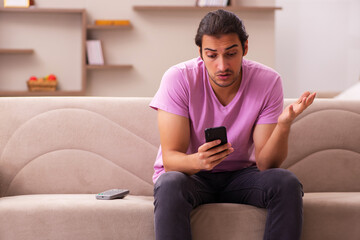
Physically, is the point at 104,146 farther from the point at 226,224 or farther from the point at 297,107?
the point at 297,107

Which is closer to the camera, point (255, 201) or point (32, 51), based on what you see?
point (255, 201)

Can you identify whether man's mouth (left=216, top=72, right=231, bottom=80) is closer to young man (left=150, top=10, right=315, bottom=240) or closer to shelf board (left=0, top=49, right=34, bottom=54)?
young man (left=150, top=10, right=315, bottom=240)

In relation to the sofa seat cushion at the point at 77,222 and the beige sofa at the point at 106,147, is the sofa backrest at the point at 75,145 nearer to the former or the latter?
the beige sofa at the point at 106,147

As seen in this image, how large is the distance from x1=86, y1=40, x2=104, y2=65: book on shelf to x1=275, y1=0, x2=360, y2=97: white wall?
188 cm

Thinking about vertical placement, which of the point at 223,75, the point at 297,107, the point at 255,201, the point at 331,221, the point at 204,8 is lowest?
the point at 331,221

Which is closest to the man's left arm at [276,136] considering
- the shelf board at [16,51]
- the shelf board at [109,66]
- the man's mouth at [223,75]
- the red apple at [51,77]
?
the man's mouth at [223,75]

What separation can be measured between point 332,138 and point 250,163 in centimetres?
56

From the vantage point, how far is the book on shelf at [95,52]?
4.62m

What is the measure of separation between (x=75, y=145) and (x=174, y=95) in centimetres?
63

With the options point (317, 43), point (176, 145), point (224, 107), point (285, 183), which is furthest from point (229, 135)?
point (317, 43)

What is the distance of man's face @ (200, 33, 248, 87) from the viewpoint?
1708mm

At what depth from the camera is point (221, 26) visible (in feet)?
5.59

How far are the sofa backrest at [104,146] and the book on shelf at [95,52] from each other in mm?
2445

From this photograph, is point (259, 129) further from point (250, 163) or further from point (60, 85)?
point (60, 85)
